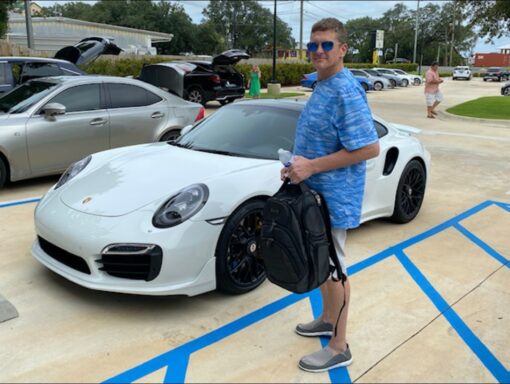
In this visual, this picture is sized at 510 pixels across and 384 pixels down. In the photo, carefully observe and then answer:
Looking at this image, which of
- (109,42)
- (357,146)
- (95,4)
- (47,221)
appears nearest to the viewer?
(357,146)

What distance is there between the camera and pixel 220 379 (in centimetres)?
274

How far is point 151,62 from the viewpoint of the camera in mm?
23359

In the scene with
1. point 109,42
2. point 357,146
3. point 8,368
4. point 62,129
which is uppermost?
point 109,42

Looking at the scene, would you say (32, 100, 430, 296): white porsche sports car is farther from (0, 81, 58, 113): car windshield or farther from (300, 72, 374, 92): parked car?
(300, 72, 374, 92): parked car

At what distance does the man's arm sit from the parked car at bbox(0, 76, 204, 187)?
4.60 metres

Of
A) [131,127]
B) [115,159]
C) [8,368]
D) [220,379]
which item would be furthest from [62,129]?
[220,379]

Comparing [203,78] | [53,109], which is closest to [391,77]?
[203,78]

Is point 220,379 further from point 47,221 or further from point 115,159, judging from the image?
point 115,159

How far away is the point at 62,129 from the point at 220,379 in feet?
15.4

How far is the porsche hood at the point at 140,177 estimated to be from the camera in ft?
11.5

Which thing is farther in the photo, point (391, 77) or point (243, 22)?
point (243, 22)

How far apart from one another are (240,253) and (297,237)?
1.13 m

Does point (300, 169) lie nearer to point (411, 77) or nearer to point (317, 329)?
point (317, 329)

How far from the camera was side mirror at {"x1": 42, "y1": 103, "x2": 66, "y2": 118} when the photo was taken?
20.2 feet
